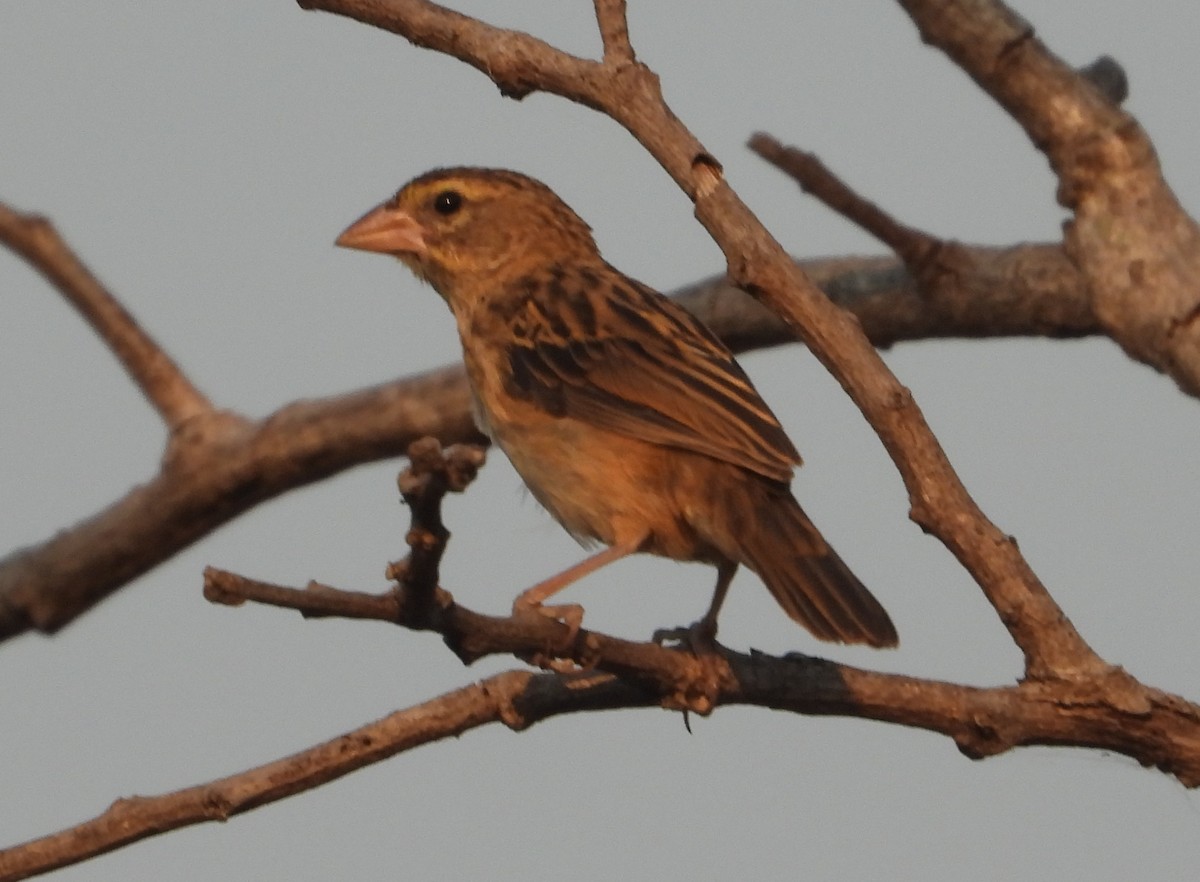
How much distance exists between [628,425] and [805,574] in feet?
2.14

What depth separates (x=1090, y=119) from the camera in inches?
195

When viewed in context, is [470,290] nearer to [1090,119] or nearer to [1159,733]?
[1090,119]

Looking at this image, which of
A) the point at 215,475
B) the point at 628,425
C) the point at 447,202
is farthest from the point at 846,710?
the point at 215,475

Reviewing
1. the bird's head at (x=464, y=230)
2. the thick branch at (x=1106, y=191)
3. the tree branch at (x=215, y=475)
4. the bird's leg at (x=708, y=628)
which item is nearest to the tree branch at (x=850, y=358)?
the bird's leg at (x=708, y=628)

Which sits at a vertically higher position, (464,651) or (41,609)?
(41,609)

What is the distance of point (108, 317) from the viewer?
7.47 m

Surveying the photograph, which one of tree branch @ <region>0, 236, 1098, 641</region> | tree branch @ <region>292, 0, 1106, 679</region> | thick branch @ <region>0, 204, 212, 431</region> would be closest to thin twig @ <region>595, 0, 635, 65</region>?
tree branch @ <region>292, 0, 1106, 679</region>

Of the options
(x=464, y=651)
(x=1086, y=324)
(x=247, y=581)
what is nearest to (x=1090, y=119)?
(x=1086, y=324)

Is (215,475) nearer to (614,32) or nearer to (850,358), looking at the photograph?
(614,32)

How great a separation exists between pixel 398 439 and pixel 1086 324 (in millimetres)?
2500

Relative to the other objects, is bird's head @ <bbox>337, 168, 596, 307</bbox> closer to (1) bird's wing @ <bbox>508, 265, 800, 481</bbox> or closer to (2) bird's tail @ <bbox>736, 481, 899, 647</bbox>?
(1) bird's wing @ <bbox>508, 265, 800, 481</bbox>

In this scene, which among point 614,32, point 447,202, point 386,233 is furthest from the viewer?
point 447,202

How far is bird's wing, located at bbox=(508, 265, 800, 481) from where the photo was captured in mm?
5066

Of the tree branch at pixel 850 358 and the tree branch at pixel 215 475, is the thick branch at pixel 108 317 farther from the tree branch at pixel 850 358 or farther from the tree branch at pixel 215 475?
the tree branch at pixel 850 358
